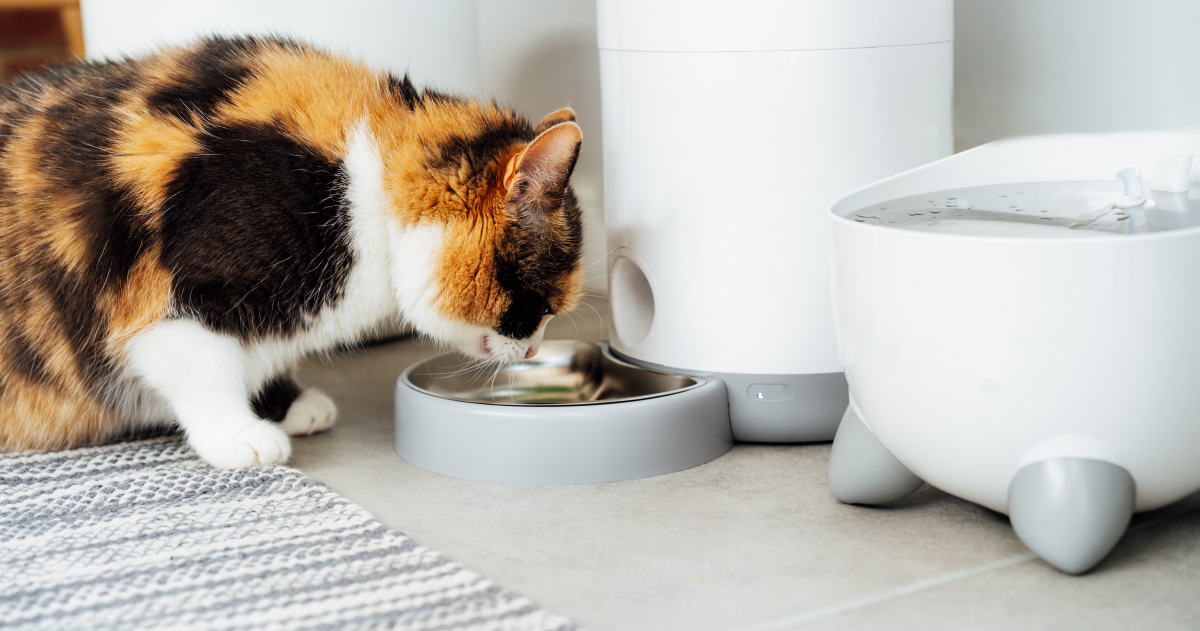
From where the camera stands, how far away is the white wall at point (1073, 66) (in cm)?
140

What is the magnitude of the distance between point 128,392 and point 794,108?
34.0 inches

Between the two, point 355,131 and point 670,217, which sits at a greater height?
point 355,131

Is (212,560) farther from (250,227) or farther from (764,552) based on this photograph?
(764,552)

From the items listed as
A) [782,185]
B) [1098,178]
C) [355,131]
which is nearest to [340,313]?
[355,131]

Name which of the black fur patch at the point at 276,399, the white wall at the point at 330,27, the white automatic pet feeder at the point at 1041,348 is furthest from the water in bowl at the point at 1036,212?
the white wall at the point at 330,27

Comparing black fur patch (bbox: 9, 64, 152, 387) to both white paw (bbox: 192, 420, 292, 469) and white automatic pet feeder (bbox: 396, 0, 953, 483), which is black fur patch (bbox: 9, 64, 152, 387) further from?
white automatic pet feeder (bbox: 396, 0, 953, 483)

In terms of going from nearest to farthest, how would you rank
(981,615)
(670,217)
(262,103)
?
(981,615)
(262,103)
(670,217)

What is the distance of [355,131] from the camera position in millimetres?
1171

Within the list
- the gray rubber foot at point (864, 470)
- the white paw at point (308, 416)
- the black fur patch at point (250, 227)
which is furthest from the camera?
the white paw at point (308, 416)

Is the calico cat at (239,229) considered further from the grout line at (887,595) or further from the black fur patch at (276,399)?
the grout line at (887,595)

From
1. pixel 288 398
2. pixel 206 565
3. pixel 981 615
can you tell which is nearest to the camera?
pixel 981 615

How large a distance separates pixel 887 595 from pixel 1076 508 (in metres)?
0.17

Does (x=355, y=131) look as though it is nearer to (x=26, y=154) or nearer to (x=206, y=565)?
(x=26, y=154)

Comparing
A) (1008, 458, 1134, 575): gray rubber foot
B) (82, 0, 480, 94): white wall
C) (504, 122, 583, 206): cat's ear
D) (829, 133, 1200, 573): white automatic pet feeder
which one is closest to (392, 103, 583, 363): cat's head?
(504, 122, 583, 206): cat's ear
